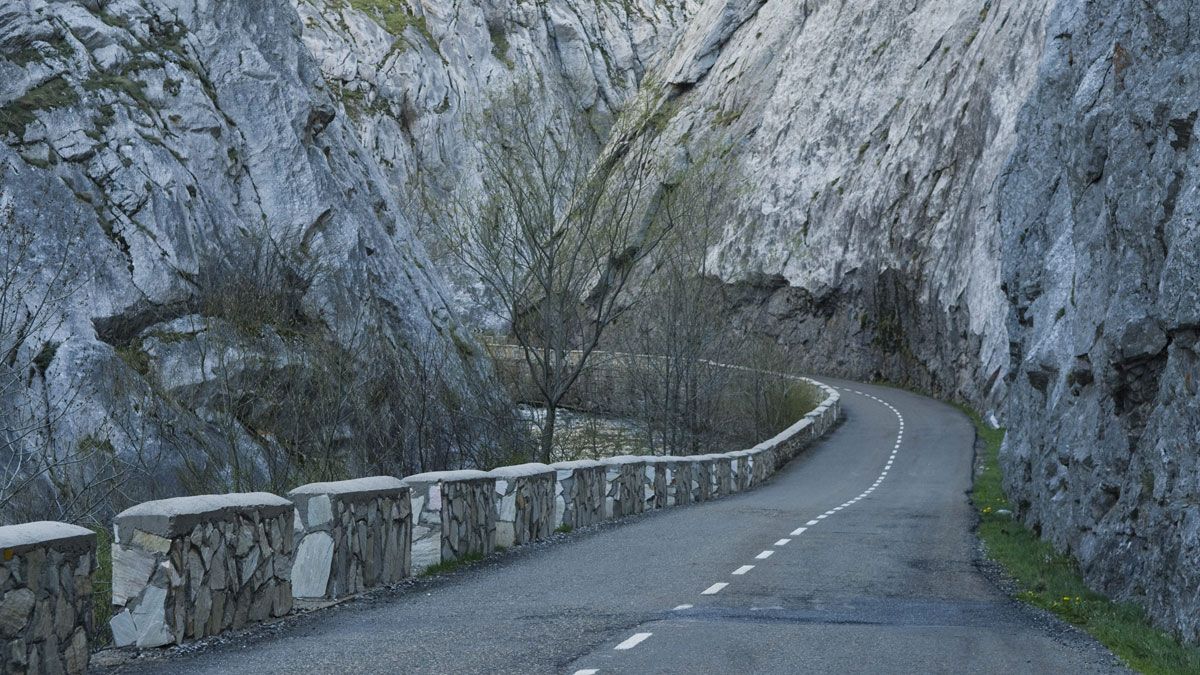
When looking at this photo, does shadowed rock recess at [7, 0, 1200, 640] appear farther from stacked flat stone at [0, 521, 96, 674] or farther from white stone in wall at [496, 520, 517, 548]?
stacked flat stone at [0, 521, 96, 674]

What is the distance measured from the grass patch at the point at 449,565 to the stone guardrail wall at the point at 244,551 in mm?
66

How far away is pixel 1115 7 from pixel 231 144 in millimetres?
28192

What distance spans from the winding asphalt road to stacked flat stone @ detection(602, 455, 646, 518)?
5.53 feet

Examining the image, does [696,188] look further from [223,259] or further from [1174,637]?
[1174,637]

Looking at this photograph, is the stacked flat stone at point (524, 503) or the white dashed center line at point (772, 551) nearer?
the white dashed center line at point (772, 551)

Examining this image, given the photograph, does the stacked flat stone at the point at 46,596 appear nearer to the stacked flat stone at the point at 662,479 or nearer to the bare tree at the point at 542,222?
the stacked flat stone at the point at 662,479

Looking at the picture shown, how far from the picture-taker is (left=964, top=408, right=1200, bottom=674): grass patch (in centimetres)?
976

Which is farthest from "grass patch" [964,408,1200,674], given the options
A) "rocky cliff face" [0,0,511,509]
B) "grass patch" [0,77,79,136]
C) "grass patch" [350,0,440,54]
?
"grass patch" [350,0,440,54]

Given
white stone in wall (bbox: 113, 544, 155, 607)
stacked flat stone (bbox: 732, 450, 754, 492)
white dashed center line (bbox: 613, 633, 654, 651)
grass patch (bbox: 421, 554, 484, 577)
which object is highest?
white stone in wall (bbox: 113, 544, 155, 607)

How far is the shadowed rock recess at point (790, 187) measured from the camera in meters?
13.5

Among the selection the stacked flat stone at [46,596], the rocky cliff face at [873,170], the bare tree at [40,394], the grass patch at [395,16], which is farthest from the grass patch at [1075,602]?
the grass patch at [395,16]

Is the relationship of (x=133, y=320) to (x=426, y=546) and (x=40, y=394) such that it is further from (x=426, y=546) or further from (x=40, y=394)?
(x=426, y=546)

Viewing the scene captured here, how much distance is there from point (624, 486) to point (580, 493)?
3.08 meters

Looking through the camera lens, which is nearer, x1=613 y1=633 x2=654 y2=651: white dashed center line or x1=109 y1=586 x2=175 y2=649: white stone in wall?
x1=109 y1=586 x2=175 y2=649: white stone in wall
